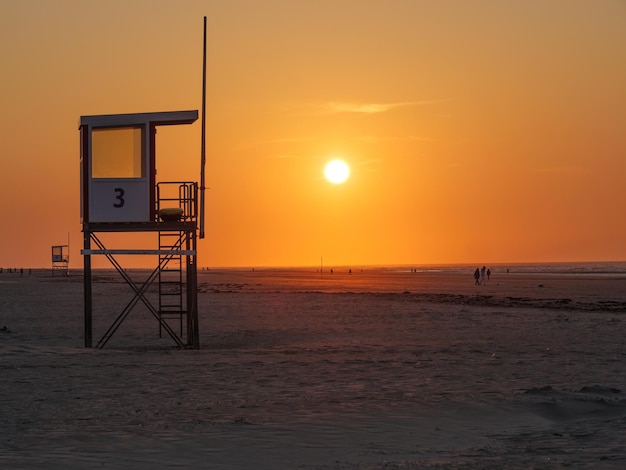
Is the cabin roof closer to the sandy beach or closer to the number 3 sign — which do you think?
the number 3 sign

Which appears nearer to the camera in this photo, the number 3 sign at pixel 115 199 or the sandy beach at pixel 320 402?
the sandy beach at pixel 320 402

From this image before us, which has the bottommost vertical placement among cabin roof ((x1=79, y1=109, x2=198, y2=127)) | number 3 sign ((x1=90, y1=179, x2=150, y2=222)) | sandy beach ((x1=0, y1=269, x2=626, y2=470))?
sandy beach ((x1=0, y1=269, x2=626, y2=470))

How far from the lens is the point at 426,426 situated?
11.2 metres

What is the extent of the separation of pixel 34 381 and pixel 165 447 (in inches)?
238

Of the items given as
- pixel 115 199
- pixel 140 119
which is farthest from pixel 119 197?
pixel 140 119

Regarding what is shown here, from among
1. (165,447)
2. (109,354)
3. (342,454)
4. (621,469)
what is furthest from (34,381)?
(621,469)

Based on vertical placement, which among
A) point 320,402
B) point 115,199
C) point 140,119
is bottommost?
point 320,402

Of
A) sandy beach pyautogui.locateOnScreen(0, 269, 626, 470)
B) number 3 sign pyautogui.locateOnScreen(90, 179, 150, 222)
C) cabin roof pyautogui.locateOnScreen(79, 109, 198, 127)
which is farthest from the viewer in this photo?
number 3 sign pyautogui.locateOnScreen(90, 179, 150, 222)

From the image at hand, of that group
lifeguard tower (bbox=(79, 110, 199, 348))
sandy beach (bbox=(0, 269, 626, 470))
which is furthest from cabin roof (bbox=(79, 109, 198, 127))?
sandy beach (bbox=(0, 269, 626, 470))

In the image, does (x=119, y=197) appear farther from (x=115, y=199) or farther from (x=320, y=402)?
(x=320, y=402)

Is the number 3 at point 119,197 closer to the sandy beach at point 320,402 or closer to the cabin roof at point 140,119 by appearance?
the cabin roof at point 140,119

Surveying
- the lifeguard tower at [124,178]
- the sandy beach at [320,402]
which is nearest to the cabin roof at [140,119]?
the lifeguard tower at [124,178]

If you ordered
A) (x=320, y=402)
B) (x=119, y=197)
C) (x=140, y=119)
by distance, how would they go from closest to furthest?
(x=320, y=402)
(x=140, y=119)
(x=119, y=197)

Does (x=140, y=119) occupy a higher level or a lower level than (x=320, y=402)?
higher
